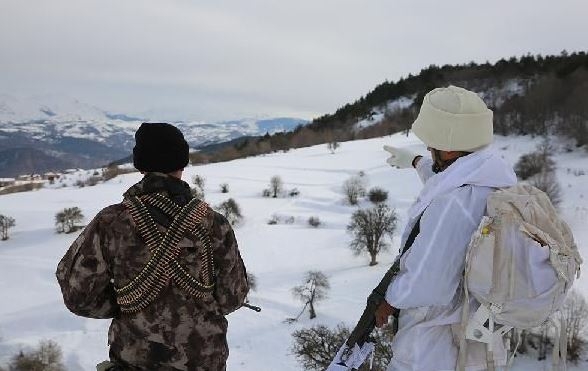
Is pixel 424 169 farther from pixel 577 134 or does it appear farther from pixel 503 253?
pixel 577 134

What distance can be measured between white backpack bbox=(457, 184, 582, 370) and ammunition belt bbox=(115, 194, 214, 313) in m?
1.08

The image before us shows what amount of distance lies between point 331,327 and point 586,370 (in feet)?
37.1

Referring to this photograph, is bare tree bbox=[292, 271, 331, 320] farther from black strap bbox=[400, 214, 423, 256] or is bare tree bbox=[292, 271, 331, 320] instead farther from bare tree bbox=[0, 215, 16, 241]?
bare tree bbox=[0, 215, 16, 241]

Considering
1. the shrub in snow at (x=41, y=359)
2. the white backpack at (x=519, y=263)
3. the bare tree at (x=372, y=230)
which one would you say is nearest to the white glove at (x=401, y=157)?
the white backpack at (x=519, y=263)

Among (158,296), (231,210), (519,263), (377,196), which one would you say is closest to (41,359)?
(231,210)

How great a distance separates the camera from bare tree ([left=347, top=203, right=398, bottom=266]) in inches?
1272

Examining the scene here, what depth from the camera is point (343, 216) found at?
40.5m

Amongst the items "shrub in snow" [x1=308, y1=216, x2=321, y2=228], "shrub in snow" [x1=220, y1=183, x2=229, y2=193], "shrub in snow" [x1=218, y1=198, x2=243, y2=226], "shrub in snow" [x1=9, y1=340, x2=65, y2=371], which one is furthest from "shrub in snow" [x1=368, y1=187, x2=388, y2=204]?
"shrub in snow" [x1=9, y1=340, x2=65, y2=371]

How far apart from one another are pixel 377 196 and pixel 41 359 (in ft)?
88.6

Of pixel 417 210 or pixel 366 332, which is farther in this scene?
pixel 366 332

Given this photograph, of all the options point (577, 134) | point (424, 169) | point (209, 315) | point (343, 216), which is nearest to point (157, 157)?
point (209, 315)

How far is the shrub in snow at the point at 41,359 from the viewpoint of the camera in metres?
23.8

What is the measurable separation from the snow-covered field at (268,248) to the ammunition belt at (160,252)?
22037 mm

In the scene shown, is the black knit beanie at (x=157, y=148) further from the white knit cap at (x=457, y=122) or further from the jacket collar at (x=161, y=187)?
the white knit cap at (x=457, y=122)
